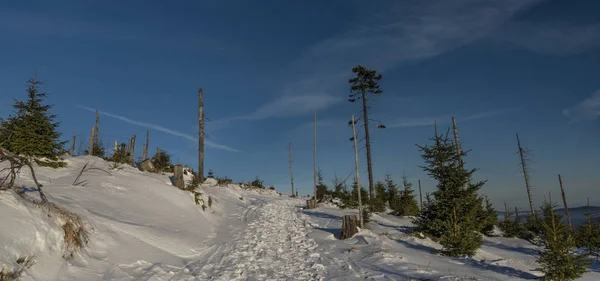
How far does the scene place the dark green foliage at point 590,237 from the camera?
11.5 meters

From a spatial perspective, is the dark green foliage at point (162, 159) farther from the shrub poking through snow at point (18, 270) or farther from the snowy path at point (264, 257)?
the shrub poking through snow at point (18, 270)

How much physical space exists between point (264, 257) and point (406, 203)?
18819 mm

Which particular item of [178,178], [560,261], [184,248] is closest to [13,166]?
[184,248]

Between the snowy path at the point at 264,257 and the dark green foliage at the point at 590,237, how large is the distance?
10.5 m

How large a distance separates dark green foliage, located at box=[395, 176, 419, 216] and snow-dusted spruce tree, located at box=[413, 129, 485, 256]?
10530 millimetres

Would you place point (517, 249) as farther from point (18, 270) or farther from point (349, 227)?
point (18, 270)

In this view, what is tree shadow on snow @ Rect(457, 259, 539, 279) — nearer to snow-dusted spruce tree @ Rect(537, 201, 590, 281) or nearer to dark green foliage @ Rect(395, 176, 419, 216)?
snow-dusted spruce tree @ Rect(537, 201, 590, 281)

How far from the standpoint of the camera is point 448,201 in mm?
10969

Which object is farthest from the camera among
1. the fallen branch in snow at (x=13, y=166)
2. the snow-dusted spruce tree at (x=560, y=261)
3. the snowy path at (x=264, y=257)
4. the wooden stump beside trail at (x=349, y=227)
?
the wooden stump beside trail at (x=349, y=227)

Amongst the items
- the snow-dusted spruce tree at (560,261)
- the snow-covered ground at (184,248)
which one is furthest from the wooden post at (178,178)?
the snow-dusted spruce tree at (560,261)

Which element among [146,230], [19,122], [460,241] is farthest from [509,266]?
[19,122]

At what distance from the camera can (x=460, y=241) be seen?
30.1ft

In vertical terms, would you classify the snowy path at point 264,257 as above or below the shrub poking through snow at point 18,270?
below

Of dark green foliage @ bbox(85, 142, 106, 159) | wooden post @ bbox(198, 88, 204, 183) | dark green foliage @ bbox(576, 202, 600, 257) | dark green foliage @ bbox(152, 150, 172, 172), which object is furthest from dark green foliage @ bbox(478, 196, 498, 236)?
dark green foliage @ bbox(85, 142, 106, 159)
